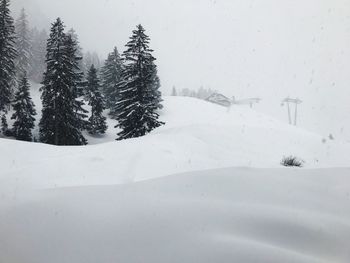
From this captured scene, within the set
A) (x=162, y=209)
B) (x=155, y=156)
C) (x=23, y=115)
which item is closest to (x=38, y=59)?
(x=23, y=115)

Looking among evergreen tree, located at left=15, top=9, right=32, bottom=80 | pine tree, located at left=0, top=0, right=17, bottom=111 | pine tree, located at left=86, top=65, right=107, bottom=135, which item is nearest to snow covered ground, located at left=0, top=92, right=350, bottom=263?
pine tree, located at left=0, top=0, right=17, bottom=111

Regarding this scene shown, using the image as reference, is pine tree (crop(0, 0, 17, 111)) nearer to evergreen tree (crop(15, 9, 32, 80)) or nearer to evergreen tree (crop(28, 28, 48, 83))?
evergreen tree (crop(15, 9, 32, 80))

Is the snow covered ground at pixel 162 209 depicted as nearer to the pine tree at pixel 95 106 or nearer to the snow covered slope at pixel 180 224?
the snow covered slope at pixel 180 224

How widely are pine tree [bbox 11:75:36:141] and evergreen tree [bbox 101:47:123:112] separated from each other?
17344 mm

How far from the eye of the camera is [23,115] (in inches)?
1362

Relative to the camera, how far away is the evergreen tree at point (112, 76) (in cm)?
5223

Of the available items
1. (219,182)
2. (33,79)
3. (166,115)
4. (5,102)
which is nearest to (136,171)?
(219,182)

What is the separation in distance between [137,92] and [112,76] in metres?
31.5

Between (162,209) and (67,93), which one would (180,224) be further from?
(67,93)

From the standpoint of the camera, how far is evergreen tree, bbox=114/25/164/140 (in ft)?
76.4

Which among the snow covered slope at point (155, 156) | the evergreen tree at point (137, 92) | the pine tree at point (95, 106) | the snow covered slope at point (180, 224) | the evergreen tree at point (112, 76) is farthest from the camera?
the evergreen tree at point (112, 76)

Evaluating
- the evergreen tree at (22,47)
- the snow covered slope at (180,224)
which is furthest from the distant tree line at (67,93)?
the evergreen tree at (22,47)

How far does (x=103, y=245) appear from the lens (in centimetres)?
453

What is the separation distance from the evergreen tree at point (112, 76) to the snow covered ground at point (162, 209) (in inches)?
1683
